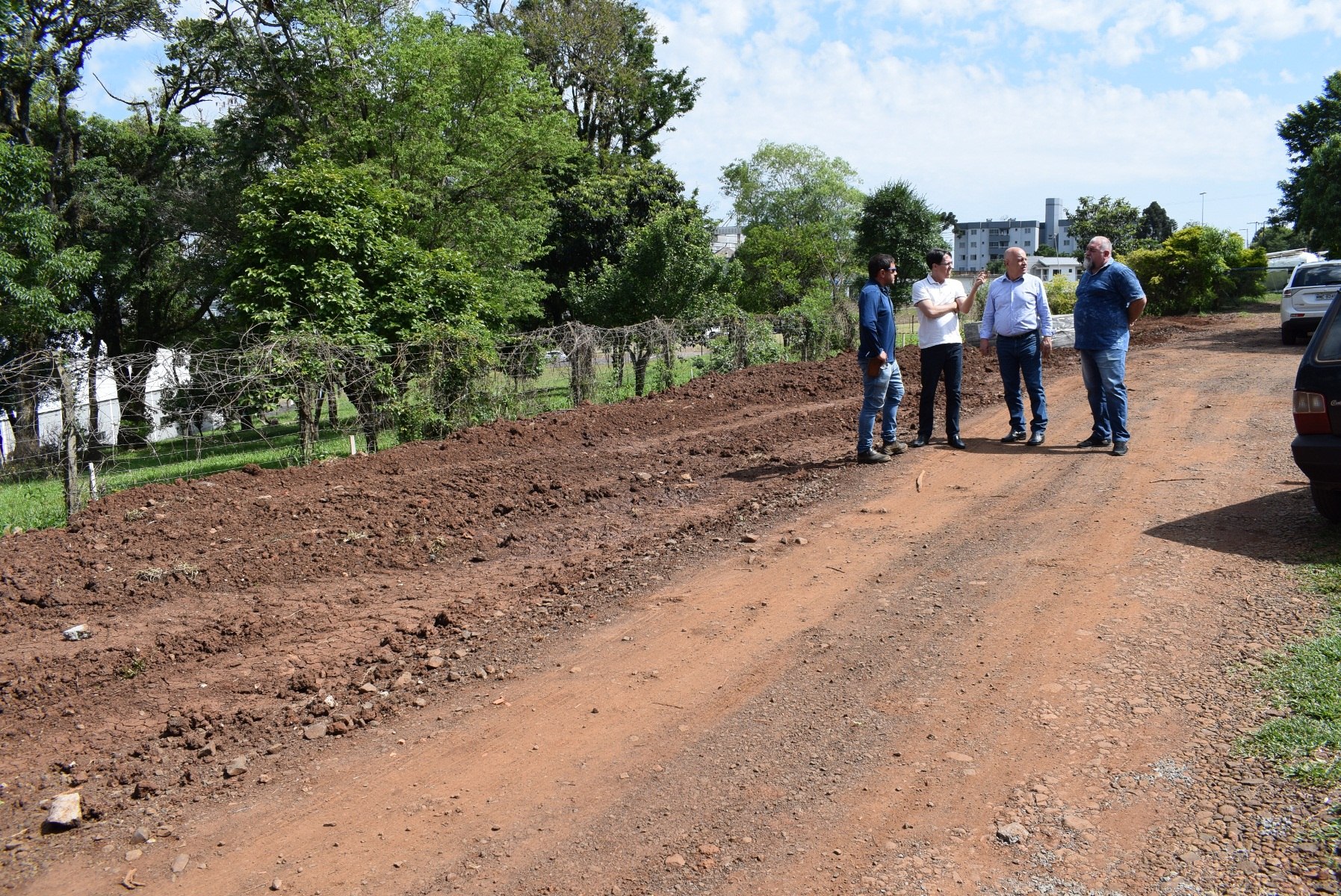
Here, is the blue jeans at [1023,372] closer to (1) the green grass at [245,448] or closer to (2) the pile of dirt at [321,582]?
(2) the pile of dirt at [321,582]

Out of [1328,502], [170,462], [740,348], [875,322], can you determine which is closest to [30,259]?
[170,462]

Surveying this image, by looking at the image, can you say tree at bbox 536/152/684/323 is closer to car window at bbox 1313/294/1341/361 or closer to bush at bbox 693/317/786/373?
bush at bbox 693/317/786/373

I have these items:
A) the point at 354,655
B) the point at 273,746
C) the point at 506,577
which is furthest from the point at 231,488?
the point at 273,746

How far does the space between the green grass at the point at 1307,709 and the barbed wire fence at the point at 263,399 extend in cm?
1047

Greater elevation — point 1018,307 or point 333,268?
point 333,268

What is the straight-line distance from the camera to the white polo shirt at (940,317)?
29.3 ft

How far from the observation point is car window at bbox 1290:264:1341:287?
1800cm

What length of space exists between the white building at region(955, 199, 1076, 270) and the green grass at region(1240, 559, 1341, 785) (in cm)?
16560

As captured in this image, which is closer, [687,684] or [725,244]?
[687,684]

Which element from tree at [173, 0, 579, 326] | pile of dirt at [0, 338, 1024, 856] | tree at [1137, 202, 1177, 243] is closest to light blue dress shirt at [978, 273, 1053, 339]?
pile of dirt at [0, 338, 1024, 856]

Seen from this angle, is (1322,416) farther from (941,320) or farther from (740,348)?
(740,348)

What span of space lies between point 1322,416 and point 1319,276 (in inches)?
606

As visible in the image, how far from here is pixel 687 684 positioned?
482cm

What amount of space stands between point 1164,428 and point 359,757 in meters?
8.95
